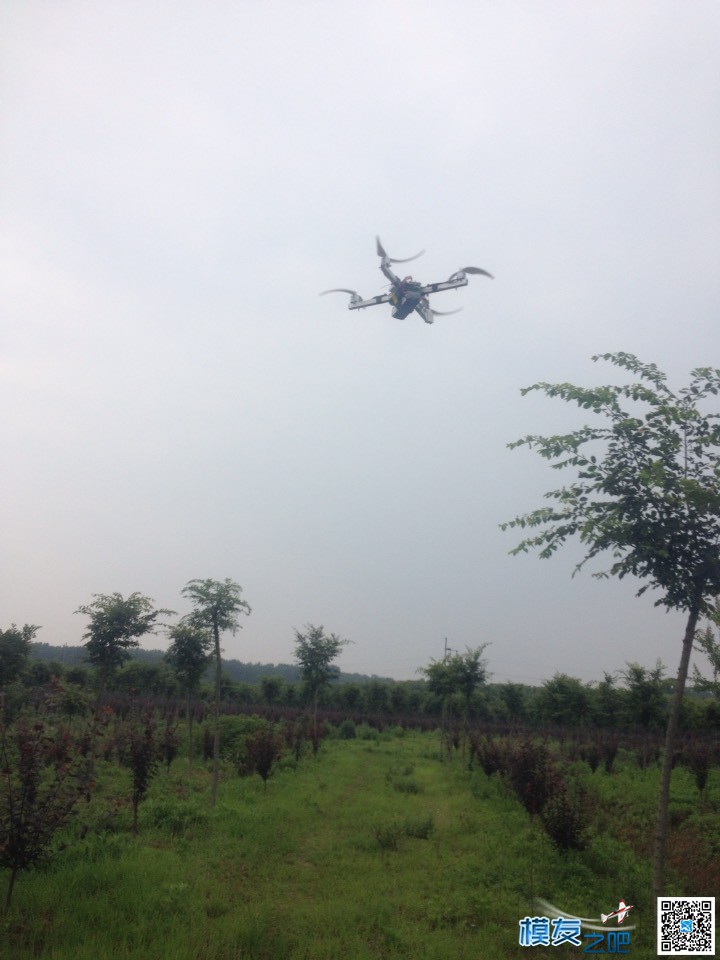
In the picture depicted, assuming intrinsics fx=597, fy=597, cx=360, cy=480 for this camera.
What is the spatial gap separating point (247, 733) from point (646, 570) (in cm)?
1843

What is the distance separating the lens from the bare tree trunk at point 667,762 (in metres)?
5.73

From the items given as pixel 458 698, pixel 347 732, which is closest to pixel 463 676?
pixel 458 698

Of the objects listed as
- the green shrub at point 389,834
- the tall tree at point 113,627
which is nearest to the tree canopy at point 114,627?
the tall tree at point 113,627

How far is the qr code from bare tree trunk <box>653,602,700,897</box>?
0.25 meters

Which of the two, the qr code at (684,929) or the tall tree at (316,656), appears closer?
the qr code at (684,929)

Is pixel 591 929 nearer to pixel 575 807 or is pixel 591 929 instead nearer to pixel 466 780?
pixel 575 807

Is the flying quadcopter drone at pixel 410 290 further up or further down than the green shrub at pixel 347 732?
further up

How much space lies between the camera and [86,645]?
538 inches

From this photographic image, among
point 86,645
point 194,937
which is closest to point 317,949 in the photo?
point 194,937

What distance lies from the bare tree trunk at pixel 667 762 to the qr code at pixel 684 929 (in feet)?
0.84

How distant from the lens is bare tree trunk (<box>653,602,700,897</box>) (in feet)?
18.8

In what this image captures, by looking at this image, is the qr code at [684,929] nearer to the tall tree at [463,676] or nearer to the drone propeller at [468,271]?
the drone propeller at [468,271]

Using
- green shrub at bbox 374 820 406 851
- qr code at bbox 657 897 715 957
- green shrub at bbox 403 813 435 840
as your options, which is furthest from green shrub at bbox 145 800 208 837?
qr code at bbox 657 897 715 957

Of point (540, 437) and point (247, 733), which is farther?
point (247, 733)
